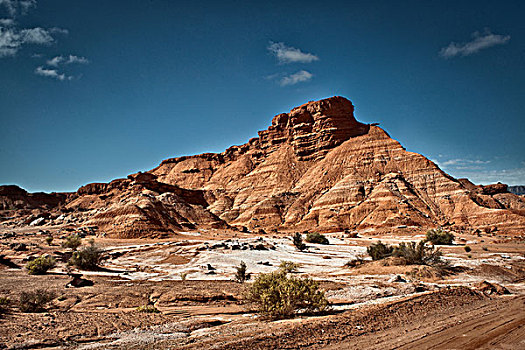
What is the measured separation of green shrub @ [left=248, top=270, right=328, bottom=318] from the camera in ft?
31.3

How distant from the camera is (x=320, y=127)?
90625 millimetres

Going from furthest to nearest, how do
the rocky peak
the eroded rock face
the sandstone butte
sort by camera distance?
the rocky peak < the eroded rock face < the sandstone butte

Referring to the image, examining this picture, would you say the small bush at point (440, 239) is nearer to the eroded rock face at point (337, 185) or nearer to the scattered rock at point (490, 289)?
the eroded rock face at point (337, 185)

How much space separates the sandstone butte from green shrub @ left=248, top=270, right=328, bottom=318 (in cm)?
3561

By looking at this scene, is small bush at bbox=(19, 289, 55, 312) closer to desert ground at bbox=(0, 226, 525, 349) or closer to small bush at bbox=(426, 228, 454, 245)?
desert ground at bbox=(0, 226, 525, 349)

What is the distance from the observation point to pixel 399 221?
55.1 m

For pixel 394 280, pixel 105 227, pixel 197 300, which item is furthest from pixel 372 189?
pixel 197 300

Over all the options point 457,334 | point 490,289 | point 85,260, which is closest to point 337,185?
point 85,260

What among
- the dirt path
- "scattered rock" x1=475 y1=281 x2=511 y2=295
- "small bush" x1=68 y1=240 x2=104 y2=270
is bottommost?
"scattered rock" x1=475 y1=281 x2=511 y2=295

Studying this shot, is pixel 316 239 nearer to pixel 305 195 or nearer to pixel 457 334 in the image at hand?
pixel 457 334

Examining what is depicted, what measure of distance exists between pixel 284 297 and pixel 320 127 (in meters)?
83.7

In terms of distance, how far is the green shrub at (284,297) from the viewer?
9555 millimetres

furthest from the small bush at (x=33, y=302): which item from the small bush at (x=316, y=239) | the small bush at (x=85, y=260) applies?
the small bush at (x=316, y=239)

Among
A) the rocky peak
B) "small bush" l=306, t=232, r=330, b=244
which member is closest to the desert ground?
"small bush" l=306, t=232, r=330, b=244
